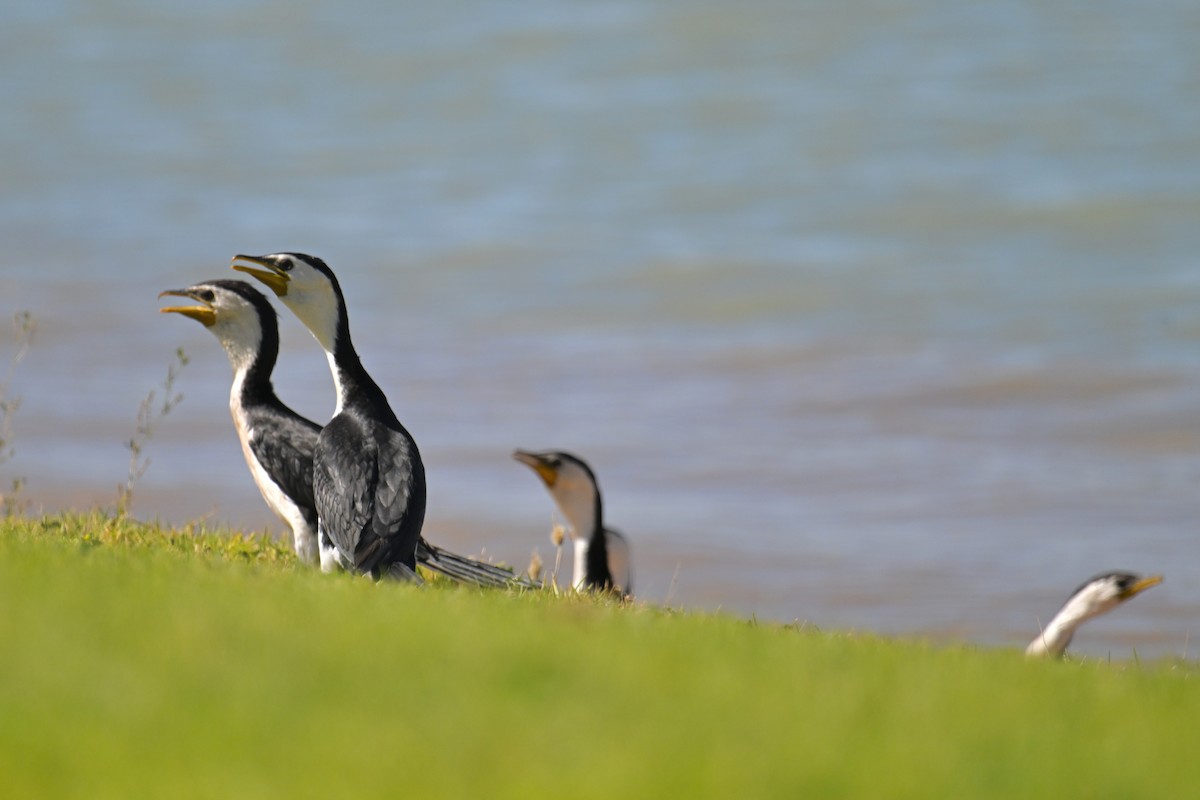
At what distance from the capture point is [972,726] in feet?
19.6

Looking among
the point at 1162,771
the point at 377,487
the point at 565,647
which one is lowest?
the point at 1162,771

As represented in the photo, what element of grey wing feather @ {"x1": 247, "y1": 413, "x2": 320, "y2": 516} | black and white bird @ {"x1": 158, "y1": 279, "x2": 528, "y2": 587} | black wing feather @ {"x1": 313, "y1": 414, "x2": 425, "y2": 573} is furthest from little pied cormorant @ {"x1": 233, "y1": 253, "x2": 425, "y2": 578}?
grey wing feather @ {"x1": 247, "y1": 413, "x2": 320, "y2": 516}

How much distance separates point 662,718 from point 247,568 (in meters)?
3.87

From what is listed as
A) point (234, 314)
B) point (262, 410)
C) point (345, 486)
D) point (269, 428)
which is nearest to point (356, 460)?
point (345, 486)

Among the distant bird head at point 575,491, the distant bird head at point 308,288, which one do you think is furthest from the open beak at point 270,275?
the distant bird head at point 575,491

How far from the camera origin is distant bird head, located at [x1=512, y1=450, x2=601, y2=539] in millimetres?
13883

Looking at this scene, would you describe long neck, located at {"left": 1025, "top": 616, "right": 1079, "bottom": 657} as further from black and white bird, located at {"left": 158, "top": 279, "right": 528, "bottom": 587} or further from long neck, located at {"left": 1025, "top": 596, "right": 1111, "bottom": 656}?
black and white bird, located at {"left": 158, "top": 279, "right": 528, "bottom": 587}

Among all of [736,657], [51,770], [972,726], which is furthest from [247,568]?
[972,726]

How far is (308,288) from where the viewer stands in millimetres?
10594

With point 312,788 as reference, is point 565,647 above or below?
above

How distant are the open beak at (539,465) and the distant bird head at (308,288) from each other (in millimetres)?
4116

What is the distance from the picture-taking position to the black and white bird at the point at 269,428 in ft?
34.9

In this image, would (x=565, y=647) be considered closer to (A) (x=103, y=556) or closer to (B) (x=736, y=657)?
(B) (x=736, y=657)

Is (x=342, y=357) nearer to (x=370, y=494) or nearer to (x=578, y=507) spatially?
(x=370, y=494)
